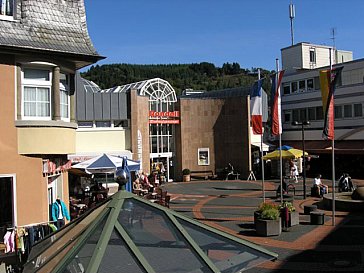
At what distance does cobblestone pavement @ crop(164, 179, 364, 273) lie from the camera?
12.0 meters

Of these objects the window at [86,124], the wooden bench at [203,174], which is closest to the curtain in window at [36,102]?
the window at [86,124]

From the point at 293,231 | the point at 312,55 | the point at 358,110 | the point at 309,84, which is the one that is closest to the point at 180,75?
the point at 312,55

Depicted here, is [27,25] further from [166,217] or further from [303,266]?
[166,217]

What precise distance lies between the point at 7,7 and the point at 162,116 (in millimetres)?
24359

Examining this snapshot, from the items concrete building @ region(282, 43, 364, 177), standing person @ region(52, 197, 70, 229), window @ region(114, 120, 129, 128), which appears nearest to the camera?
standing person @ region(52, 197, 70, 229)

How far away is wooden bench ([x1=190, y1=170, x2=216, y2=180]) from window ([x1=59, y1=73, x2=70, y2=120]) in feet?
82.6

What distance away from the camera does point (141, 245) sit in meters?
Result: 3.72

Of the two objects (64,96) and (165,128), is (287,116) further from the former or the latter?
(64,96)

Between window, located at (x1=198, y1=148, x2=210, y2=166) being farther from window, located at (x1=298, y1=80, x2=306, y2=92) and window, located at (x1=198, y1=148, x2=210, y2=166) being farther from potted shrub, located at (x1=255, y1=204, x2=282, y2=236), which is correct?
potted shrub, located at (x1=255, y1=204, x2=282, y2=236)

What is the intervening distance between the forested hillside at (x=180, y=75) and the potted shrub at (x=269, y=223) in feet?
273

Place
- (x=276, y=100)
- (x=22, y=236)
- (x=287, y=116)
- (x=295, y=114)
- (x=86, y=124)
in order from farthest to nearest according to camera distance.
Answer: (x=287, y=116), (x=295, y=114), (x=86, y=124), (x=276, y=100), (x=22, y=236)

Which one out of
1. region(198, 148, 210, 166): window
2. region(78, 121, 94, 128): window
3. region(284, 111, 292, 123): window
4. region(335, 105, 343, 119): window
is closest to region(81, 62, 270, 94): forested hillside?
region(284, 111, 292, 123): window

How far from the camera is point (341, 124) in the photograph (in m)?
40.9

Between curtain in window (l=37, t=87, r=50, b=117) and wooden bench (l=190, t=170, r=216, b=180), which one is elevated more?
curtain in window (l=37, t=87, r=50, b=117)
